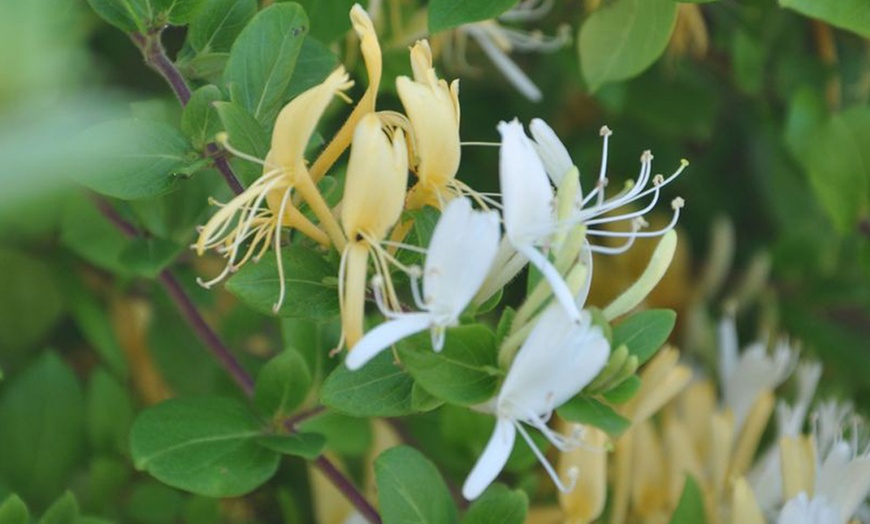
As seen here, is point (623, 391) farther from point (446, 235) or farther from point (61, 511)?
point (61, 511)

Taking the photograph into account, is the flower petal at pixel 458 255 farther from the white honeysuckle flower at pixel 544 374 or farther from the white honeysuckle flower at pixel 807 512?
the white honeysuckle flower at pixel 807 512

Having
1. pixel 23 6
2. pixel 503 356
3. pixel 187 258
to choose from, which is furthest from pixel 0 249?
pixel 23 6

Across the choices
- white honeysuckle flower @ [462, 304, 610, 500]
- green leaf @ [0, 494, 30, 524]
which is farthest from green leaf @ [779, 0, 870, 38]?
green leaf @ [0, 494, 30, 524]

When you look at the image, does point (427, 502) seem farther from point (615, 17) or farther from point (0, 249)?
point (0, 249)

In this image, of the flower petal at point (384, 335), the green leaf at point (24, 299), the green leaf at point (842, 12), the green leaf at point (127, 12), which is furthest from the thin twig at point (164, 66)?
the green leaf at point (24, 299)

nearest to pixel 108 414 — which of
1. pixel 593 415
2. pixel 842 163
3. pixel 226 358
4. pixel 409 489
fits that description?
pixel 226 358
